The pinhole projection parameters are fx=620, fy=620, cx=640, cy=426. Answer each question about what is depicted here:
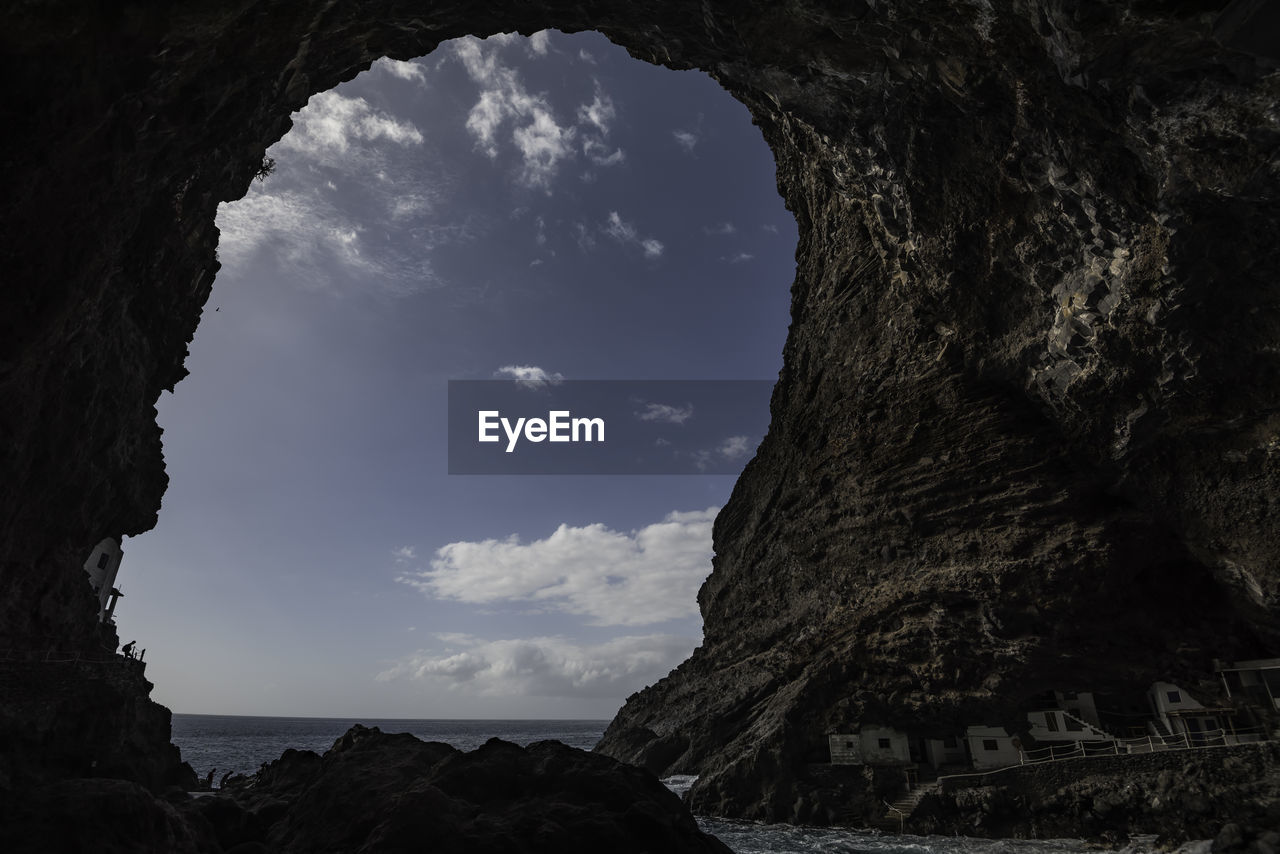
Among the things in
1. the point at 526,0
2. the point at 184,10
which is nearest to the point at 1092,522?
the point at 526,0

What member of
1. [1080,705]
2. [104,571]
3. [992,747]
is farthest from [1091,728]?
[104,571]

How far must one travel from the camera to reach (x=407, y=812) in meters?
17.3

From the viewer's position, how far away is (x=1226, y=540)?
27.2 meters

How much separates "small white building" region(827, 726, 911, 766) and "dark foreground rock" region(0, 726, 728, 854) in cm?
1877

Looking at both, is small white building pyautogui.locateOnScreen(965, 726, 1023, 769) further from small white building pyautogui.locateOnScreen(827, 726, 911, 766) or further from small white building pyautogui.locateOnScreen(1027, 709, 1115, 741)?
small white building pyautogui.locateOnScreen(827, 726, 911, 766)

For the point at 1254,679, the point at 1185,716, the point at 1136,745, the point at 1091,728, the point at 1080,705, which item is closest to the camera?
the point at 1254,679

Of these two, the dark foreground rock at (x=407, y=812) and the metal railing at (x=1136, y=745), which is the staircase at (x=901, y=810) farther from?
the dark foreground rock at (x=407, y=812)

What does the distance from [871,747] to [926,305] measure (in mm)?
26346

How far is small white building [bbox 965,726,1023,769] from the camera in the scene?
112 ft

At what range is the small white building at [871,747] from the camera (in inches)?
1389

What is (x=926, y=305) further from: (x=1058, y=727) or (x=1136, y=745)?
(x=1136, y=745)

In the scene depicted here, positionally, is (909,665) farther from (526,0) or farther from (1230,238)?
(526,0)

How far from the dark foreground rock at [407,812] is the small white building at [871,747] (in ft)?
61.6

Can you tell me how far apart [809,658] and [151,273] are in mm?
41751
